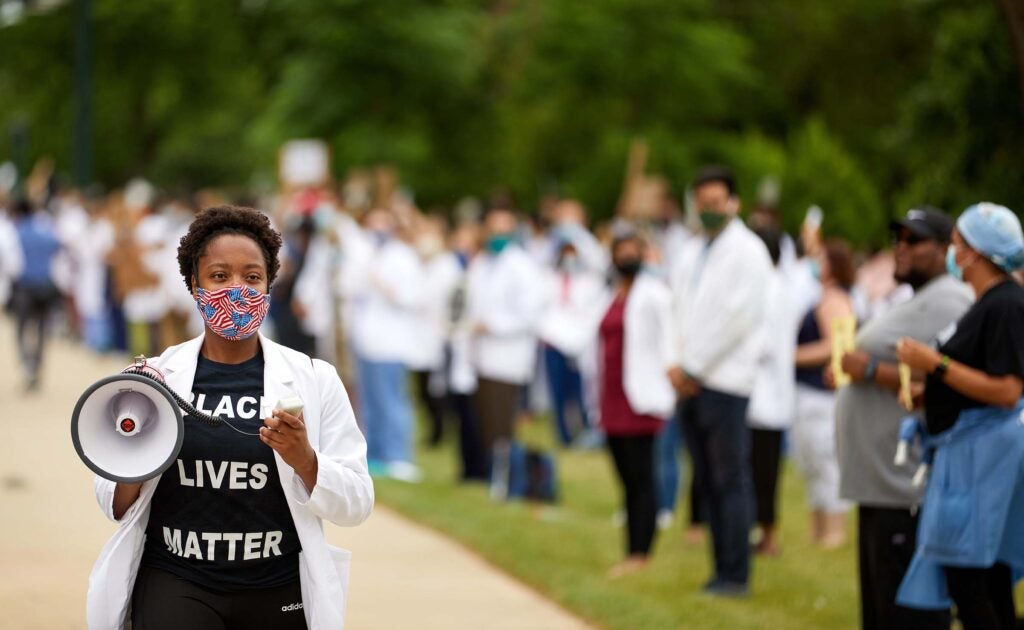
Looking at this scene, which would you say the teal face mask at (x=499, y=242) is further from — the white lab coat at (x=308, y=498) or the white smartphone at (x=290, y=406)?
the white smartphone at (x=290, y=406)

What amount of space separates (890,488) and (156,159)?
175ft

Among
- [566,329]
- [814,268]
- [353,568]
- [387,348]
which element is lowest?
[353,568]

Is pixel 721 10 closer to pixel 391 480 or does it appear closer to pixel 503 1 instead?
pixel 503 1

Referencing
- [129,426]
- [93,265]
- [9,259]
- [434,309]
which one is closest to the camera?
[129,426]

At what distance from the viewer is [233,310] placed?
5000 mm

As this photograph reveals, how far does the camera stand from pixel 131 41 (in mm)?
37688

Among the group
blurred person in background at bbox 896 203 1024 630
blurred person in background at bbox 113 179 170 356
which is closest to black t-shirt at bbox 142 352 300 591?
blurred person in background at bbox 896 203 1024 630

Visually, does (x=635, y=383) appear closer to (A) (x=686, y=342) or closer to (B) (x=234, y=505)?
(A) (x=686, y=342)

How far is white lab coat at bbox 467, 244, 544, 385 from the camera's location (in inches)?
565

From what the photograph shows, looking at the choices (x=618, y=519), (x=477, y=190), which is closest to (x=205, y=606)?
(x=618, y=519)

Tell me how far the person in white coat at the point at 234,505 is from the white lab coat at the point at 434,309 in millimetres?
11162

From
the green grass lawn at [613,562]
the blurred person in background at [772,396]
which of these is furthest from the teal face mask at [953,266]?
the blurred person in background at [772,396]

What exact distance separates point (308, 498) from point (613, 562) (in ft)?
19.6

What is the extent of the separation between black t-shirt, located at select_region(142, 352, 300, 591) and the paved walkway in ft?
12.0
